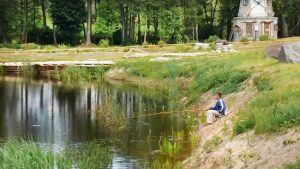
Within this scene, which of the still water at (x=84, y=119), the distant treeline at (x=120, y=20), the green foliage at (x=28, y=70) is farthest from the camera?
the distant treeline at (x=120, y=20)

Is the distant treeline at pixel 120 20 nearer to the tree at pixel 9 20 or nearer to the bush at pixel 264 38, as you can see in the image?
the tree at pixel 9 20

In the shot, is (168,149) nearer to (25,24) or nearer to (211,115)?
(211,115)

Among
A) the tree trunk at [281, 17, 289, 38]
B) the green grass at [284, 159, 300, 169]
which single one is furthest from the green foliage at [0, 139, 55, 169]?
the tree trunk at [281, 17, 289, 38]

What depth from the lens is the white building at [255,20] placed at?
8106 centimetres

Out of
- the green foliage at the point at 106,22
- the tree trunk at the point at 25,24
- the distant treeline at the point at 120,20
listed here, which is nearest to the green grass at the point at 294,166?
the distant treeline at the point at 120,20

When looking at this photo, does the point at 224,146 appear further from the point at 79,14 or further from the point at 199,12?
the point at 199,12

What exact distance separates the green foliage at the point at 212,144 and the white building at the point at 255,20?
58716mm

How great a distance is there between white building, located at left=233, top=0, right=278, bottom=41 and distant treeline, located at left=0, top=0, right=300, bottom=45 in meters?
2.29

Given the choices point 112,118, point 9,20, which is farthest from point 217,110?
point 9,20

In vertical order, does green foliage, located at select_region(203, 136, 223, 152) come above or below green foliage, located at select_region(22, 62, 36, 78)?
below

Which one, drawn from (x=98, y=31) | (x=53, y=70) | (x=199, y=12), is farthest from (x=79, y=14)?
(x=53, y=70)

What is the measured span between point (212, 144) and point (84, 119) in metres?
11.4

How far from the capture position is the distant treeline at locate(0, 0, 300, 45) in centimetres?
7988

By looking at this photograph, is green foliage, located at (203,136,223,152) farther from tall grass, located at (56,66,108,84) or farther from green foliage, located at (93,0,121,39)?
green foliage, located at (93,0,121,39)
